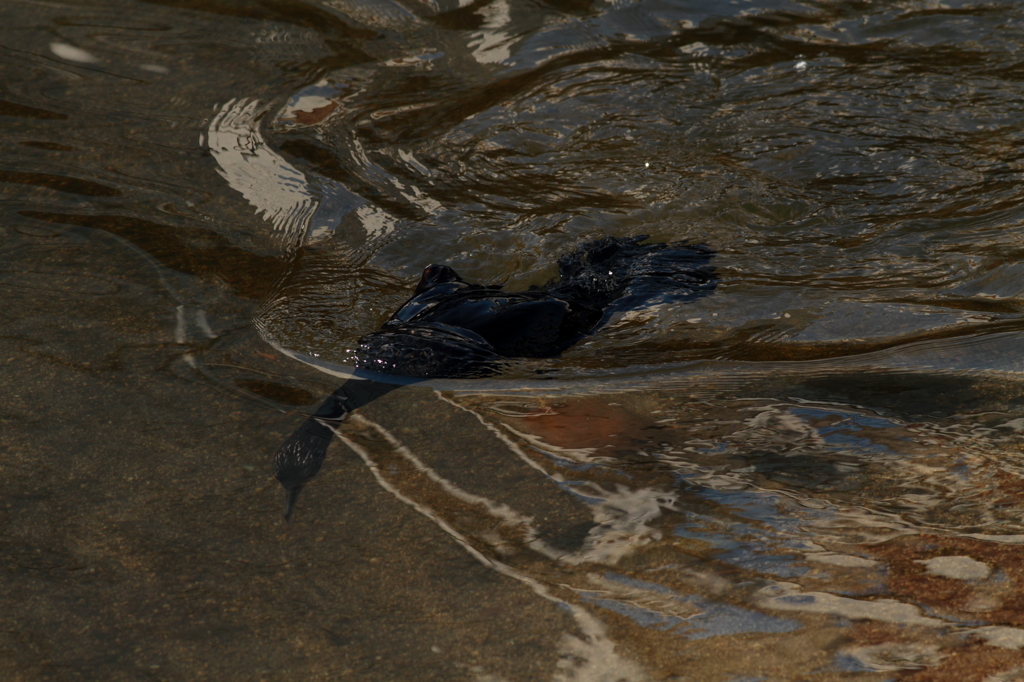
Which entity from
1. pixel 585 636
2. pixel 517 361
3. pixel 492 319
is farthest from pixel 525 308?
pixel 585 636

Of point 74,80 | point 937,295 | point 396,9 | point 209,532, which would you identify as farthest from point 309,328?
point 396,9

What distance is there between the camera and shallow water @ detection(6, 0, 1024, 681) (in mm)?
2369

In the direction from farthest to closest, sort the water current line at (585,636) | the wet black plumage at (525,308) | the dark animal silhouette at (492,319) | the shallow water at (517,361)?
the wet black plumage at (525,308) < the dark animal silhouette at (492,319) < the shallow water at (517,361) < the water current line at (585,636)

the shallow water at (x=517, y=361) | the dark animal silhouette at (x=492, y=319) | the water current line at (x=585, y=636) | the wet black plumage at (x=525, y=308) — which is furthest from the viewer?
the wet black plumage at (x=525, y=308)

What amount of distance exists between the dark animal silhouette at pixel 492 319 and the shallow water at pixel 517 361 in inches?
3.8

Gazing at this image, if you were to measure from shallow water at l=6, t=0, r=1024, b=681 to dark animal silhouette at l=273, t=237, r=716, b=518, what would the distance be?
0.32 feet

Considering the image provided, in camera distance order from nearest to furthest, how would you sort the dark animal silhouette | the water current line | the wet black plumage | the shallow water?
the water current line → the shallow water → the dark animal silhouette → the wet black plumage

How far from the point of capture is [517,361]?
3.70 meters

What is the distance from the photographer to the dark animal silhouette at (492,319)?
10.7 feet

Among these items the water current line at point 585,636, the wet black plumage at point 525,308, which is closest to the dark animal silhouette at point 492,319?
the wet black plumage at point 525,308

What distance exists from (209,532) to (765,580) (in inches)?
64.2

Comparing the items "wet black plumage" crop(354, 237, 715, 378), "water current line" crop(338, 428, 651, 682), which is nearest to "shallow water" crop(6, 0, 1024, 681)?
"water current line" crop(338, 428, 651, 682)

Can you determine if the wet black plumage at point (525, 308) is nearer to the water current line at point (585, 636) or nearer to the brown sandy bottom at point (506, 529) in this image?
the brown sandy bottom at point (506, 529)

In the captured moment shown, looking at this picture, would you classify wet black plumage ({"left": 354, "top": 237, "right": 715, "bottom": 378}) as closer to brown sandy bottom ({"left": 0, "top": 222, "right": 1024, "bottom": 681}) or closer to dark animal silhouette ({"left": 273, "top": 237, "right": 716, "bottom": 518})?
dark animal silhouette ({"left": 273, "top": 237, "right": 716, "bottom": 518})
